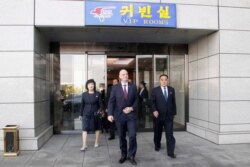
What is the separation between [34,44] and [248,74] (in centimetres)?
594

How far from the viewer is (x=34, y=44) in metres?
7.36

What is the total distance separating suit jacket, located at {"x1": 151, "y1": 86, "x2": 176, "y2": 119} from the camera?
6.82 meters

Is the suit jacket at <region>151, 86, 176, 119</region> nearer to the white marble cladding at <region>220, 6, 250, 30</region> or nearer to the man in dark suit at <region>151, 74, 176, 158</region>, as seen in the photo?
the man in dark suit at <region>151, 74, 176, 158</region>

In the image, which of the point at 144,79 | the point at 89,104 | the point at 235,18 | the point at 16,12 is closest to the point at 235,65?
the point at 235,18

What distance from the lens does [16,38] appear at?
726cm

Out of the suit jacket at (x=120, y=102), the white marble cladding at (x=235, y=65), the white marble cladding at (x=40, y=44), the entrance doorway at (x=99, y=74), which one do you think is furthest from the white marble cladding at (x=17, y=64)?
the white marble cladding at (x=235, y=65)

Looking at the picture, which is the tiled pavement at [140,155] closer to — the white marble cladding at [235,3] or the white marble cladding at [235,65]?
the white marble cladding at [235,65]

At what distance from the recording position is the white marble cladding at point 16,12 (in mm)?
7238

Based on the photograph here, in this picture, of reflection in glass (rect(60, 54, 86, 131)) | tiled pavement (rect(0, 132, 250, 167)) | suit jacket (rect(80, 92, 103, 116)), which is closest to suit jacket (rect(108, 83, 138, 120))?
tiled pavement (rect(0, 132, 250, 167))

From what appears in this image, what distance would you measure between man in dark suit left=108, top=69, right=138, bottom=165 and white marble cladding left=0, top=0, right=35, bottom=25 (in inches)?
116

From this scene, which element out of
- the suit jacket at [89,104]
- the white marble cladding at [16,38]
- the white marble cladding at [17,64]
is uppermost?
the white marble cladding at [16,38]

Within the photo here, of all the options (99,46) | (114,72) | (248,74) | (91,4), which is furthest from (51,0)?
(248,74)

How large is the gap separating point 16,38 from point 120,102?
3215 mm

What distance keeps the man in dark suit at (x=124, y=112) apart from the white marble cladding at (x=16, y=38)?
261cm
